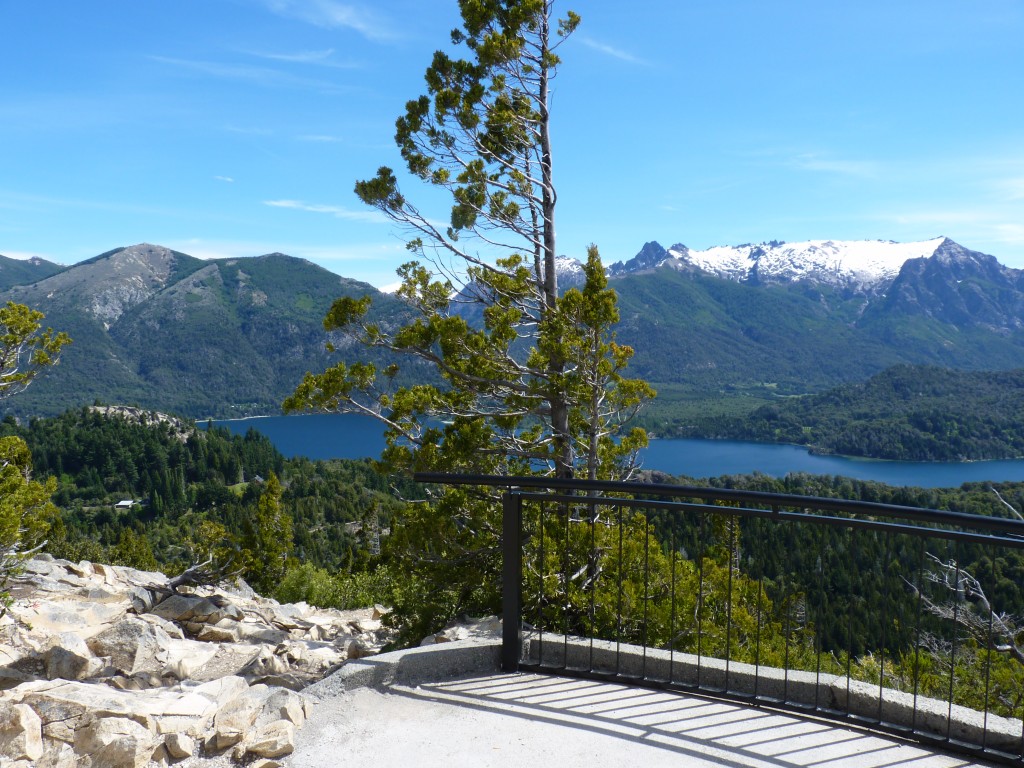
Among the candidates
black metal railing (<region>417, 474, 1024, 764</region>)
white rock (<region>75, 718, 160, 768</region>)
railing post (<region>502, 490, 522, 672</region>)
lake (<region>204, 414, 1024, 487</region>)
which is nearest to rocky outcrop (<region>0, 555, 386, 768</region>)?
white rock (<region>75, 718, 160, 768</region>)

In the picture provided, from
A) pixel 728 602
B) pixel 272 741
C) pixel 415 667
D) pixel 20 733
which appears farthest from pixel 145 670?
pixel 728 602

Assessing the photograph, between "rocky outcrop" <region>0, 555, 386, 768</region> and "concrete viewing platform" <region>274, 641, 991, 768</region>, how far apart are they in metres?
0.28

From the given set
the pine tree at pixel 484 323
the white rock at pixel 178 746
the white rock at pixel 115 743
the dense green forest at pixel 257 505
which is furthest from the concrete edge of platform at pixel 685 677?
the dense green forest at pixel 257 505

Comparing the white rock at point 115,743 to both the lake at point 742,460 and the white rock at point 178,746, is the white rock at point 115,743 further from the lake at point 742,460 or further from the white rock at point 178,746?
the lake at point 742,460

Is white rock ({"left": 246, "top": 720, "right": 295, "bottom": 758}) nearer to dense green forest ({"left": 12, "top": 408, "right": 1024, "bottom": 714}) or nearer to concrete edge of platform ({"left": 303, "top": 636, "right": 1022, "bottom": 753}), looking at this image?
concrete edge of platform ({"left": 303, "top": 636, "right": 1022, "bottom": 753})

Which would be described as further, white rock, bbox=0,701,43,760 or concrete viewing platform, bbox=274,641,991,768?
concrete viewing platform, bbox=274,641,991,768

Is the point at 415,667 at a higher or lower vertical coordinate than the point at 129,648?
higher

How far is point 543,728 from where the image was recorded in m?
3.46

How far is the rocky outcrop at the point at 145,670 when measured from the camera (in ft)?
10.0

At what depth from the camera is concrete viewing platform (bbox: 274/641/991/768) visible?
10.4 feet

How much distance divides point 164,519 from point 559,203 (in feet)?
293

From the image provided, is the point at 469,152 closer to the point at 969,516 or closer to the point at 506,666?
the point at 506,666

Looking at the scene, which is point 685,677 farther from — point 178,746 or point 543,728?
point 178,746

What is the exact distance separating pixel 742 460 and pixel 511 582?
469ft
